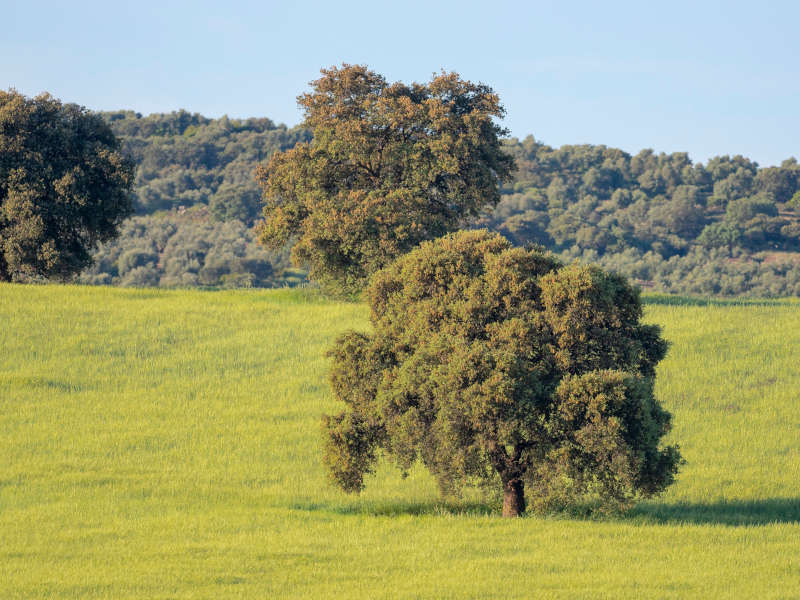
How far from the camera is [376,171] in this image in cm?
5703

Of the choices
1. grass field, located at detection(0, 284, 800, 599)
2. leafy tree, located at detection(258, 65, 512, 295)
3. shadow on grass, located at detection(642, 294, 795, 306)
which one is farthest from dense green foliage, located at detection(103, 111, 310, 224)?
shadow on grass, located at detection(642, 294, 795, 306)

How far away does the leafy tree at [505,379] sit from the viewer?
24391mm

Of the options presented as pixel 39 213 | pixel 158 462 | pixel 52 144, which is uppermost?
pixel 52 144

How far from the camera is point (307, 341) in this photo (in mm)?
50500

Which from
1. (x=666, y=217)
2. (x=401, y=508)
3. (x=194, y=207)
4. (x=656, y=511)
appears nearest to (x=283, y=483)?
(x=401, y=508)

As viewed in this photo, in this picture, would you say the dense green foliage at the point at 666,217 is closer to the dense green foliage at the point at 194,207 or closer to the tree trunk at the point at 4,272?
the dense green foliage at the point at 194,207

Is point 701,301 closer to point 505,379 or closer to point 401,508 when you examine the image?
point 401,508

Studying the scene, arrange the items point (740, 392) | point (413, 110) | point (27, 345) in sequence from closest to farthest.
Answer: point (740, 392)
point (27, 345)
point (413, 110)

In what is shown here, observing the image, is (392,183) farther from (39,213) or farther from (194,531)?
(194,531)

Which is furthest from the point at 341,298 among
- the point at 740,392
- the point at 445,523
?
the point at 445,523

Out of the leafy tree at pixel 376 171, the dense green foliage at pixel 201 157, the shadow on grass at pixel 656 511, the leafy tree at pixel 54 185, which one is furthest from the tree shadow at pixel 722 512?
the dense green foliage at pixel 201 157

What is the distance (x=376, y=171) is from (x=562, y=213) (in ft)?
272

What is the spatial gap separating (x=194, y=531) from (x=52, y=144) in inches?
1678

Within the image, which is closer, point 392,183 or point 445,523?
point 445,523
